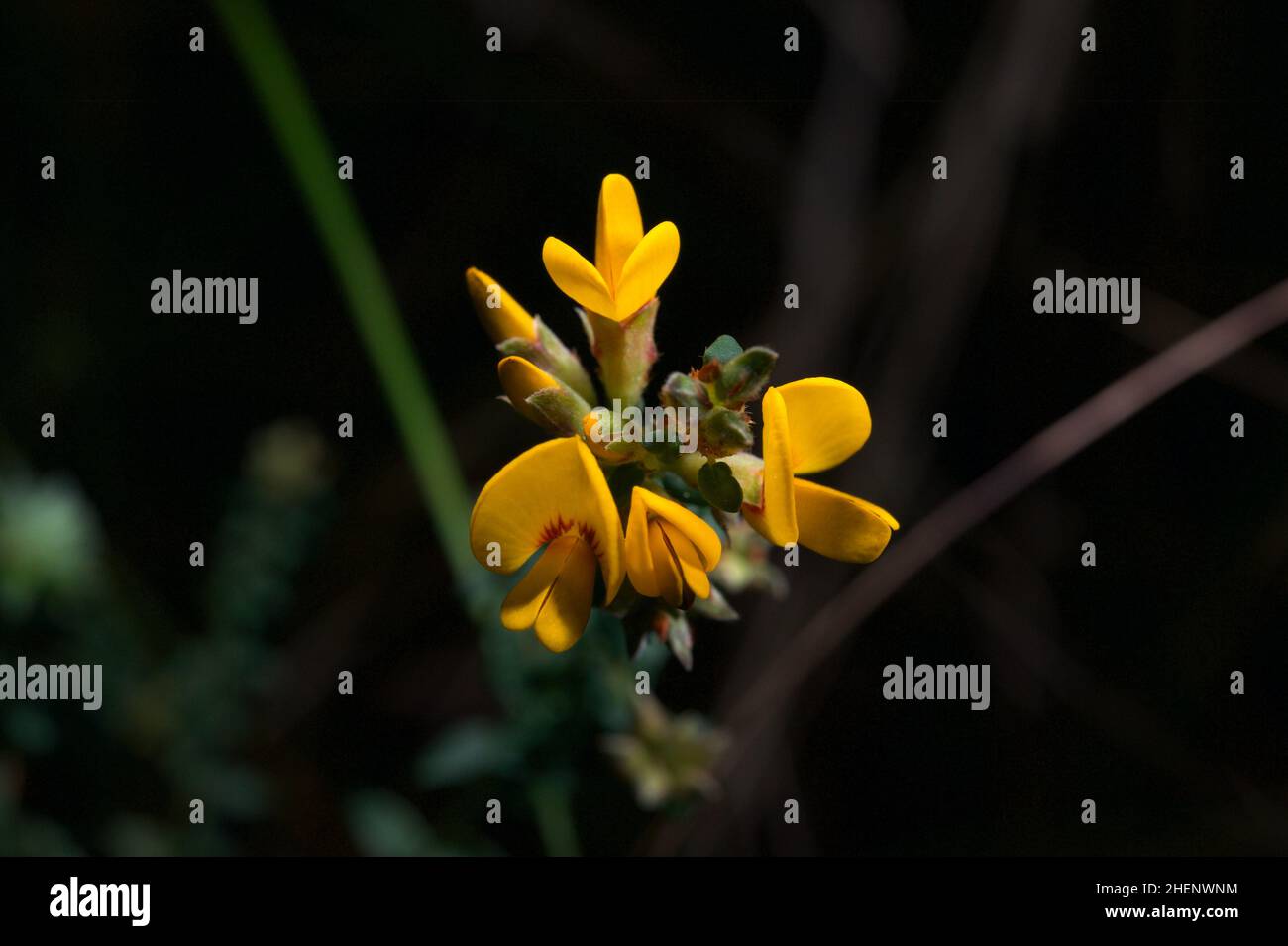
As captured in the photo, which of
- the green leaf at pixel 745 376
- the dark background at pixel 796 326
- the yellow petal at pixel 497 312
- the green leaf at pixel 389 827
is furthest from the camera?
the dark background at pixel 796 326

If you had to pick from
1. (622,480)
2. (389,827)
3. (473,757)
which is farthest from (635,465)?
(389,827)

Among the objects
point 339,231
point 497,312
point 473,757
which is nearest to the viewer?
point 497,312

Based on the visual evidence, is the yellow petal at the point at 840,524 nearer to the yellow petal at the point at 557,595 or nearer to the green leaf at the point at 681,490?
the green leaf at the point at 681,490

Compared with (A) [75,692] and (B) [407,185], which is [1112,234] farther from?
(A) [75,692]

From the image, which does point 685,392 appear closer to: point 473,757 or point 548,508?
point 548,508

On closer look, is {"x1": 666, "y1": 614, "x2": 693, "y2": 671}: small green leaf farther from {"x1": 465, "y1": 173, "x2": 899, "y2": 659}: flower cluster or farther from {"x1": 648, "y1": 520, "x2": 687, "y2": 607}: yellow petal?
{"x1": 648, "y1": 520, "x2": 687, "y2": 607}: yellow petal

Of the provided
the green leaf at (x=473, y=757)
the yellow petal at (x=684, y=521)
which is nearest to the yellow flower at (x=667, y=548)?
the yellow petal at (x=684, y=521)
